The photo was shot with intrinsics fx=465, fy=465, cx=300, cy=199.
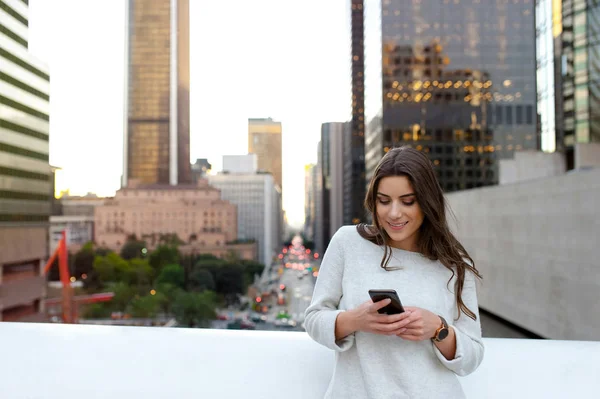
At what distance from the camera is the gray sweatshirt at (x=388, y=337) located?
1.34 m

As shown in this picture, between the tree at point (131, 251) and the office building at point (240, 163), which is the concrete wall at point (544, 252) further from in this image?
the office building at point (240, 163)

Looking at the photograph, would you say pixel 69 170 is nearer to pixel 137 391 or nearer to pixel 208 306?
pixel 208 306

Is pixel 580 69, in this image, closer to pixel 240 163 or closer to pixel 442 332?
pixel 442 332

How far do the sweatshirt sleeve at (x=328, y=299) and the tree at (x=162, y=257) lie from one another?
173 ft

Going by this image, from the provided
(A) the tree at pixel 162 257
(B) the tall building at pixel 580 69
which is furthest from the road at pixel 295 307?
(A) the tree at pixel 162 257

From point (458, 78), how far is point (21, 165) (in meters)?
32.3

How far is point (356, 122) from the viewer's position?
214 ft

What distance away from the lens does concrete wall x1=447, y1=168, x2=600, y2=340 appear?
34.7 ft

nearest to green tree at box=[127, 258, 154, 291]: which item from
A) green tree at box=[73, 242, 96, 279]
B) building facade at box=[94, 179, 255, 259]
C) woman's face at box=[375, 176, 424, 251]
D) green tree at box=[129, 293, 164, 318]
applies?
green tree at box=[73, 242, 96, 279]

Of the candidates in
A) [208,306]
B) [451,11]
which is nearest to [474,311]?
[208,306]

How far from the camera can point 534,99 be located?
38.9 meters

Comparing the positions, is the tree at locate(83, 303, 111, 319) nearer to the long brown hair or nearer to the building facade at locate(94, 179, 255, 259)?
the building facade at locate(94, 179, 255, 259)

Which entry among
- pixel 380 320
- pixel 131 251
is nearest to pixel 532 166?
pixel 380 320

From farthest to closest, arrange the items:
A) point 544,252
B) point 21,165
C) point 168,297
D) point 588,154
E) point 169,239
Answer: point 169,239 → point 168,297 → point 21,165 → point 588,154 → point 544,252
